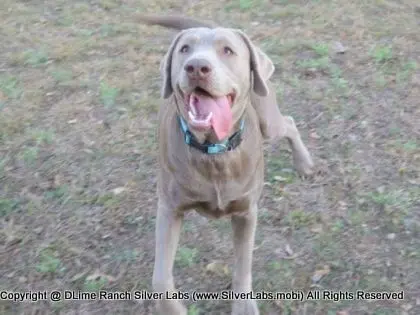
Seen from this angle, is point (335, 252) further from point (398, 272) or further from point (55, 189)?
point (55, 189)

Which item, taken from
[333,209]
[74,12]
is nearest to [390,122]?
[333,209]

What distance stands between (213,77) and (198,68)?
0.08m

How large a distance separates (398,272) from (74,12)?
13.9 ft

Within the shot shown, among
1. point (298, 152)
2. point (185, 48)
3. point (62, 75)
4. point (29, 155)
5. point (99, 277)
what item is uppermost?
point (185, 48)

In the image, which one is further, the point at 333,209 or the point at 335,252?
the point at 333,209

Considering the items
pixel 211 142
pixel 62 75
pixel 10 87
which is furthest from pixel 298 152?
pixel 10 87

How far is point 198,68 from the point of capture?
284cm

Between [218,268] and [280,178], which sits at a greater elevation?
[280,178]

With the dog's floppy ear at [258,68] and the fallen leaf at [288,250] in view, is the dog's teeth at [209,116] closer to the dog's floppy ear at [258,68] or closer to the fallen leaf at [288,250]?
the dog's floppy ear at [258,68]

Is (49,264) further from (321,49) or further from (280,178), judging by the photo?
(321,49)

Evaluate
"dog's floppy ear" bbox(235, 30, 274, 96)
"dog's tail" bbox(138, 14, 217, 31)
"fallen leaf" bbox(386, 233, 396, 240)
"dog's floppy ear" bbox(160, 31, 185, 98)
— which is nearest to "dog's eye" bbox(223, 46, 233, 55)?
"dog's floppy ear" bbox(235, 30, 274, 96)

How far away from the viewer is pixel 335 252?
3885 millimetres

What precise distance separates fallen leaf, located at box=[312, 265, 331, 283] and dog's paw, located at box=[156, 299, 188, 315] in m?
0.76

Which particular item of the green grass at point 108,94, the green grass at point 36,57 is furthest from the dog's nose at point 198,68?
the green grass at point 36,57
